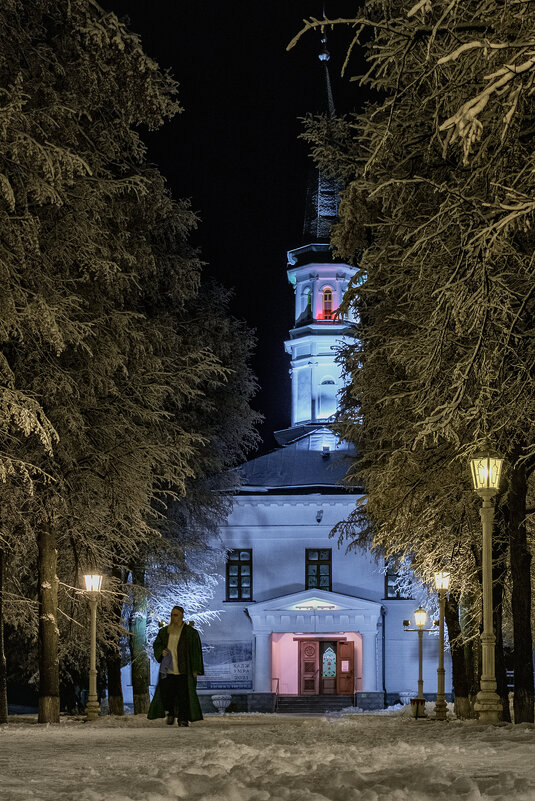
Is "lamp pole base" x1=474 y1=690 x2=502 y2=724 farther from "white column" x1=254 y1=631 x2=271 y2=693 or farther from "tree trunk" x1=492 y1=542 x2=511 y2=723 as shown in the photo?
"white column" x1=254 y1=631 x2=271 y2=693

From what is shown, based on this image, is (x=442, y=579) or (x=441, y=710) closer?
(x=442, y=579)

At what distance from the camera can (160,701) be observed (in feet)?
53.2

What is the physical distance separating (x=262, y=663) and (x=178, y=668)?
36.3m

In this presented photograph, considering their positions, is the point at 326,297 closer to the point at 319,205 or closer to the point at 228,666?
the point at 319,205

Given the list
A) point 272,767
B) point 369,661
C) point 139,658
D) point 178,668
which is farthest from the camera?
point 369,661

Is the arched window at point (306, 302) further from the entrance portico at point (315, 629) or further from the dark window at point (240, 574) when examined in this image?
the entrance portico at point (315, 629)

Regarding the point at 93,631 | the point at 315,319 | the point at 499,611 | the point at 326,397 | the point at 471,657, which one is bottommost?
the point at 471,657

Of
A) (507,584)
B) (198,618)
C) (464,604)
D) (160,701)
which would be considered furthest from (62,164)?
(198,618)

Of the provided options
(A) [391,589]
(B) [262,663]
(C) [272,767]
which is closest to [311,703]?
(B) [262,663]

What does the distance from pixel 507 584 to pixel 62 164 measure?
11374 mm

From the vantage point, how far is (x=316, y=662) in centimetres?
5272

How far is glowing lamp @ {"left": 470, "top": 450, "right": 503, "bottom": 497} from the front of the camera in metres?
15.4

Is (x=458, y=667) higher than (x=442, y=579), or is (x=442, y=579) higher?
(x=442, y=579)

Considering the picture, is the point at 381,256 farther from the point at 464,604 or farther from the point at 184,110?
the point at 464,604
